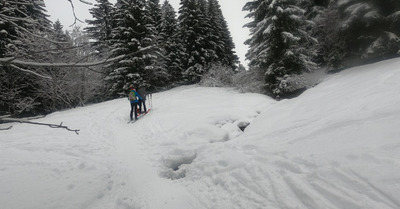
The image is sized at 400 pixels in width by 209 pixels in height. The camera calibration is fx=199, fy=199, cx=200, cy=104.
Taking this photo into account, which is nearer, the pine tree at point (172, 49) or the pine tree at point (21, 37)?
the pine tree at point (21, 37)

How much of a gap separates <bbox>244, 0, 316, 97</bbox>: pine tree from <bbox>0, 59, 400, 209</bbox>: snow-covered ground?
636cm

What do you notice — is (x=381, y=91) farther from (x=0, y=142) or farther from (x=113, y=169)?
(x=0, y=142)

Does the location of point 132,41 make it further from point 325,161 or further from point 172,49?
point 325,161

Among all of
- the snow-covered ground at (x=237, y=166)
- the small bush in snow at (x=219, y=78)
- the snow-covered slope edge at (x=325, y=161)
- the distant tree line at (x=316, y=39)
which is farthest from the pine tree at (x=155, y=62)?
the snow-covered slope edge at (x=325, y=161)

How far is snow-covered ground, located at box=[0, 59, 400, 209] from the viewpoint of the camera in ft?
8.51

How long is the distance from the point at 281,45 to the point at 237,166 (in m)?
10.2

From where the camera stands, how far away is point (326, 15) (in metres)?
12.1

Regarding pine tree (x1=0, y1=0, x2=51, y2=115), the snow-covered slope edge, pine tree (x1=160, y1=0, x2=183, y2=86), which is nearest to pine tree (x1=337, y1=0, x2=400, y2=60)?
the snow-covered slope edge

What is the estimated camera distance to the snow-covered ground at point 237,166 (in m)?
2.59

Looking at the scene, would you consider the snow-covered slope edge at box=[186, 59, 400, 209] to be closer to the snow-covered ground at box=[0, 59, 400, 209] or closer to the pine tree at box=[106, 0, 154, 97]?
the snow-covered ground at box=[0, 59, 400, 209]

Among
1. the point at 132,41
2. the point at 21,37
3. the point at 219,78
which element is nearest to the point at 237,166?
the point at 21,37

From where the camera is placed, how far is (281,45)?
11977mm

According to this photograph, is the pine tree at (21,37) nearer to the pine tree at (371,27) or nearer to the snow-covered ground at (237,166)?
the snow-covered ground at (237,166)

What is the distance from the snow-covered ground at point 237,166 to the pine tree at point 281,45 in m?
6.36
